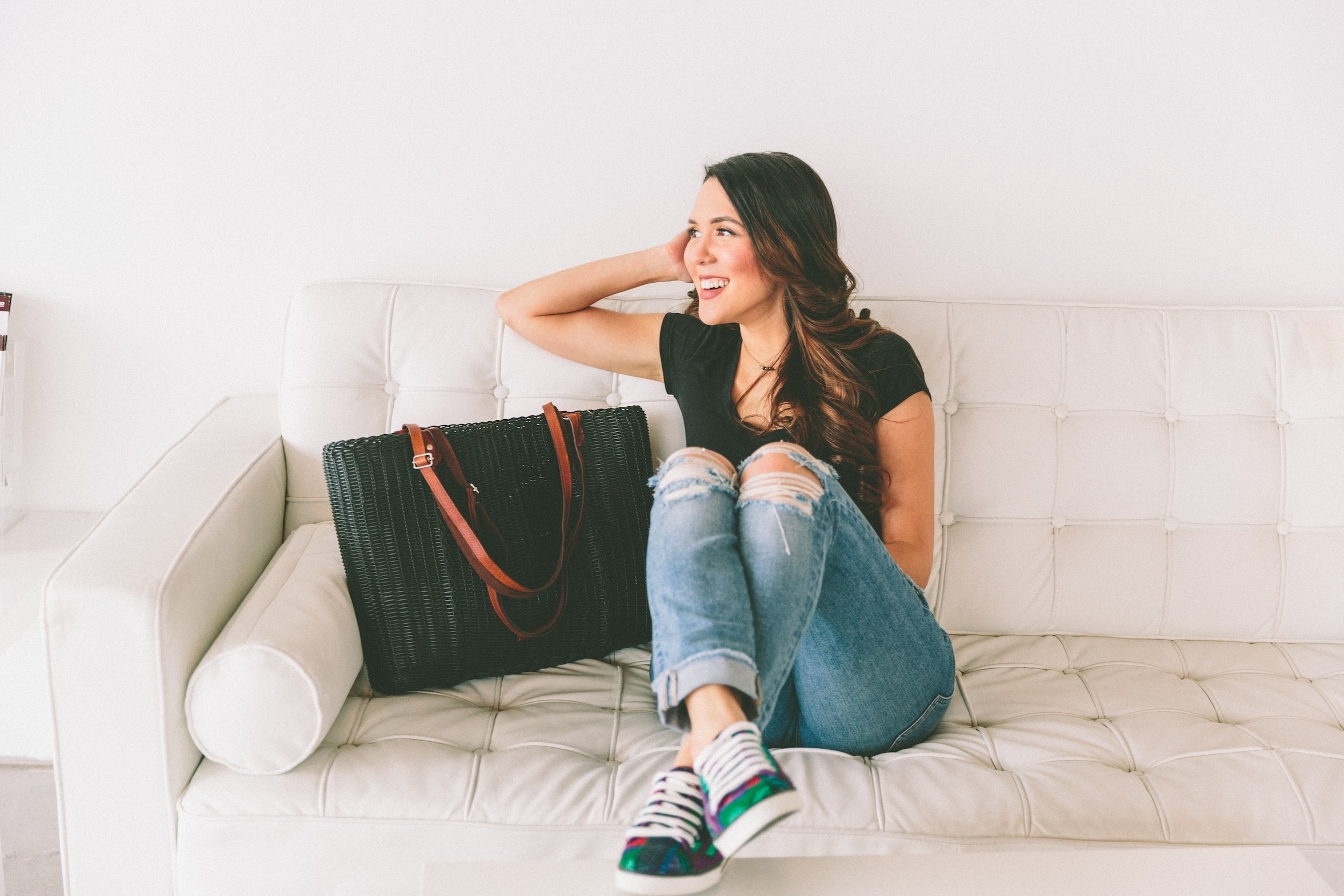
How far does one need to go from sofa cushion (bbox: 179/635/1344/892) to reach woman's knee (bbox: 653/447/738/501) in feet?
1.23

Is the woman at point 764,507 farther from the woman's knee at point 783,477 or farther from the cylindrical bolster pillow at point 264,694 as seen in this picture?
the cylindrical bolster pillow at point 264,694

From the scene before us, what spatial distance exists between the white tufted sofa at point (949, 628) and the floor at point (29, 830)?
0.45 m

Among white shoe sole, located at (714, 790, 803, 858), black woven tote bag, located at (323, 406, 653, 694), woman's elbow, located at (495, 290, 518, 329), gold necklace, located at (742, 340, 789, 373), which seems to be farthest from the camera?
woman's elbow, located at (495, 290, 518, 329)

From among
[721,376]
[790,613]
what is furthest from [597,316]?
[790,613]

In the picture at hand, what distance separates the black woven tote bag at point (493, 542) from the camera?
4.21 ft

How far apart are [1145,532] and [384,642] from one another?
49.0 inches

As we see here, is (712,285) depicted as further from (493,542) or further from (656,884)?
(656,884)

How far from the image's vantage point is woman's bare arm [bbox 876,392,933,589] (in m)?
1.32

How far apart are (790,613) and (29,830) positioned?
1.48 meters

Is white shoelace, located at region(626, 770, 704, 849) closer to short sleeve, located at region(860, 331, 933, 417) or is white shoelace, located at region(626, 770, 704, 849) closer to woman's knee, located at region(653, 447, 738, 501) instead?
woman's knee, located at region(653, 447, 738, 501)

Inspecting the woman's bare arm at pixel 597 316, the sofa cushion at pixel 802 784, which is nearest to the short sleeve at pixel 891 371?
the woman's bare arm at pixel 597 316

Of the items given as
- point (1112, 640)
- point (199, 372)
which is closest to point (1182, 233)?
point (1112, 640)

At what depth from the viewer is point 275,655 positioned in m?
1.11

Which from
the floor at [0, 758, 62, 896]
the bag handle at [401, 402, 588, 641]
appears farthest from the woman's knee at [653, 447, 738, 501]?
the floor at [0, 758, 62, 896]
